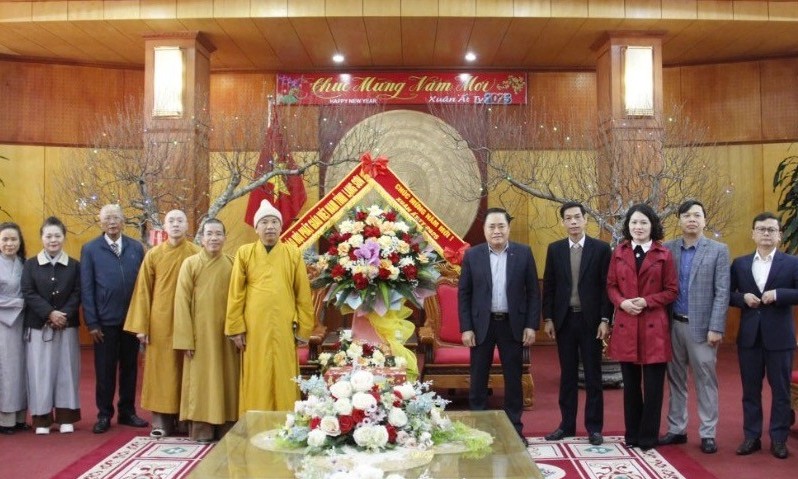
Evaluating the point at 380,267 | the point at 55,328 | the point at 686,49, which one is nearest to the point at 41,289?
the point at 55,328

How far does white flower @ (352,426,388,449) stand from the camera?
7.88 ft

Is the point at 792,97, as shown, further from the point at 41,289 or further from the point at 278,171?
the point at 41,289

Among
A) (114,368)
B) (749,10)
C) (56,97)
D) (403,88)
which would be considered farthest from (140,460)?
(749,10)

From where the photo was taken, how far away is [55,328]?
465 centimetres

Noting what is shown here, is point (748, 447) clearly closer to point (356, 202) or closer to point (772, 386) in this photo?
point (772, 386)

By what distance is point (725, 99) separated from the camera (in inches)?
340

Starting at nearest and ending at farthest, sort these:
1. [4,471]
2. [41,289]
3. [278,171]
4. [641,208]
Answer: [4,471], [641,208], [41,289], [278,171]

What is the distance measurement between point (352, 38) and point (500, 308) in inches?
169

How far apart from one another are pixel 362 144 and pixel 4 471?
492 centimetres

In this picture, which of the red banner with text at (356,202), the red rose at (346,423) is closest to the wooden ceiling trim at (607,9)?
the red banner with text at (356,202)

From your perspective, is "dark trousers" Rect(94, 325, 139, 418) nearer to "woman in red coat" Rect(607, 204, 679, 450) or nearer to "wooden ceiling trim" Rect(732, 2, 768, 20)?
"woman in red coat" Rect(607, 204, 679, 450)

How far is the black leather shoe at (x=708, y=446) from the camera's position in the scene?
162 inches

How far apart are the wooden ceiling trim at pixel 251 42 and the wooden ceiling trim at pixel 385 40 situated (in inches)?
44.3

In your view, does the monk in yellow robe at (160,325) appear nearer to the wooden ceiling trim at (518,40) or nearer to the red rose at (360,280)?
the red rose at (360,280)
